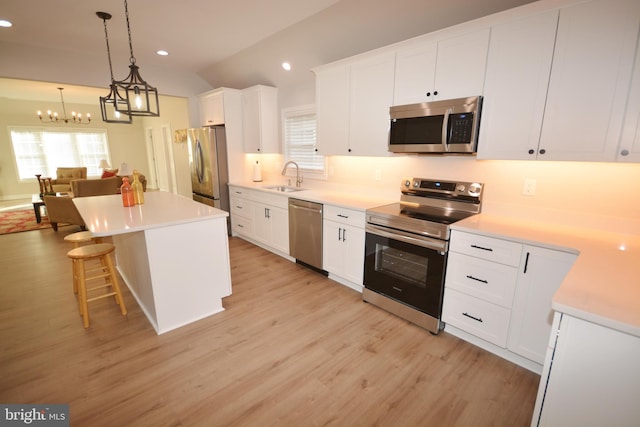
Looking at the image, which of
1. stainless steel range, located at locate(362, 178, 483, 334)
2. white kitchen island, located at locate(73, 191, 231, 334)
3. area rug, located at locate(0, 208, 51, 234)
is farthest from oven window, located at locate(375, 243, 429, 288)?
area rug, located at locate(0, 208, 51, 234)

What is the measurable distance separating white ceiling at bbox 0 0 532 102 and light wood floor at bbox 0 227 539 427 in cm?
259

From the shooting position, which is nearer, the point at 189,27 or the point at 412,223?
the point at 412,223

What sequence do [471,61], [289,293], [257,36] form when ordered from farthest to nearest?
[257,36] < [289,293] < [471,61]

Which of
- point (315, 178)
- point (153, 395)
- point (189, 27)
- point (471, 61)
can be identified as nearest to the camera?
point (153, 395)

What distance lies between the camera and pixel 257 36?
3.45 m

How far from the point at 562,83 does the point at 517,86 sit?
245mm

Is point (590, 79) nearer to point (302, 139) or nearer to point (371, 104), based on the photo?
point (371, 104)

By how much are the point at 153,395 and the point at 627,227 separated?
322cm

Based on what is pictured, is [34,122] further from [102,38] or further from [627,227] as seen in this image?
[627,227]

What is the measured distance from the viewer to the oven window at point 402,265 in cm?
238

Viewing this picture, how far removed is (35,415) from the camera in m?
1.61

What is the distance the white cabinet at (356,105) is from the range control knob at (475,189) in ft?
2.67

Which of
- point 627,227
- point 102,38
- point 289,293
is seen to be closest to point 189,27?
point 102,38

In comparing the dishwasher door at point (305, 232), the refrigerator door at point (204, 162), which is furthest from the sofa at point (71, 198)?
the dishwasher door at point (305, 232)
